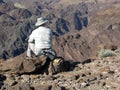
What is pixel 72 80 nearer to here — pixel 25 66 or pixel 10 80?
pixel 25 66

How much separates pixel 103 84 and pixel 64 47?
152962mm

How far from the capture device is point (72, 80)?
466 inches

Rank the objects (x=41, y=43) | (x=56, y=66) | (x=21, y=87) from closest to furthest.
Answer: (x=21, y=87), (x=56, y=66), (x=41, y=43)

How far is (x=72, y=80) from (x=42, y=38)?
80.1 inches

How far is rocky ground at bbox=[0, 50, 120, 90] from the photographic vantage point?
431 inches

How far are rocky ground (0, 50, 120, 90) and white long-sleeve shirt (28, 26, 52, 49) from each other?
1.13 metres

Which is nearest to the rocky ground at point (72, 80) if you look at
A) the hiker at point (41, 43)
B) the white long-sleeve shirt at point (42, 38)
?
the hiker at point (41, 43)

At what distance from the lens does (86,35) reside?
182375 millimetres

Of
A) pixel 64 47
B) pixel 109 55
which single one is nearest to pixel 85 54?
pixel 64 47

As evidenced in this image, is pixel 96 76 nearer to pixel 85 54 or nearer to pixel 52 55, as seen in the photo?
pixel 52 55

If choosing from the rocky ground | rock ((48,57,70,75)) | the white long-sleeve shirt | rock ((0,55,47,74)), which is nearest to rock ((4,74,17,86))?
the rocky ground

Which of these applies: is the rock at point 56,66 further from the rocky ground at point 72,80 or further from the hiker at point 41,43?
the hiker at point 41,43

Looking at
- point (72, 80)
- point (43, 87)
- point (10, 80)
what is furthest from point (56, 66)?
point (43, 87)

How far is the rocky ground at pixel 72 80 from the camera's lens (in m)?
10.9
